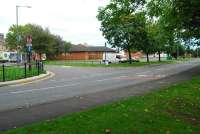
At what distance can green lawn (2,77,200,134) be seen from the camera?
9609mm

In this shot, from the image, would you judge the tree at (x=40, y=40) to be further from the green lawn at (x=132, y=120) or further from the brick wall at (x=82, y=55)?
the green lawn at (x=132, y=120)

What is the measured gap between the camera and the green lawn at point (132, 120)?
961cm

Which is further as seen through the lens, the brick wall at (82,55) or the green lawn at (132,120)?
the brick wall at (82,55)

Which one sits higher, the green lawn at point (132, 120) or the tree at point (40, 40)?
the tree at point (40, 40)

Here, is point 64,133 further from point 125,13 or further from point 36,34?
point 36,34

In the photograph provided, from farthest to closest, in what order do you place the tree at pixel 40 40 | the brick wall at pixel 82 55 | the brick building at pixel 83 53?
the brick wall at pixel 82 55 < the brick building at pixel 83 53 < the tree at pixel 40 40

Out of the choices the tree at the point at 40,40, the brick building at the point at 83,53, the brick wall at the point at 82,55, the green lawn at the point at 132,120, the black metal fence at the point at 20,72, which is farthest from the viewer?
the brick wall at the point at 82,55

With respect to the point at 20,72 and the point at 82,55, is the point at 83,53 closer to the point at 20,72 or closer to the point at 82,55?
the point at 82,55

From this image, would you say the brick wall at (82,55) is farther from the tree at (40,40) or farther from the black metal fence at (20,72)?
the black metal fence at (20,72)

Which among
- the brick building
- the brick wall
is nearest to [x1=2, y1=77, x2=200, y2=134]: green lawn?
the brick building

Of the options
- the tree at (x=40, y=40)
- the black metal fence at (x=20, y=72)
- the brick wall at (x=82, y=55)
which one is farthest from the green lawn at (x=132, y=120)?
the brick wall at (x=82, y=55)

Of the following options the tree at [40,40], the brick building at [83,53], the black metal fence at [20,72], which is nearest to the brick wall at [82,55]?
A: the brick building at [83,53]

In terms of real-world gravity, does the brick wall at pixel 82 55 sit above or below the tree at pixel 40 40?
below

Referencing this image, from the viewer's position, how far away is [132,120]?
10875mm
